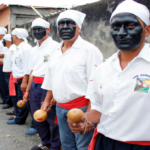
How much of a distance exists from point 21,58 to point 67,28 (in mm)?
2499

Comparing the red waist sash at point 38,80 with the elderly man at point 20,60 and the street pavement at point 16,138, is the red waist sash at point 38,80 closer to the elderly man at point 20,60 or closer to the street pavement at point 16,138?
the elderly man at point 20,60

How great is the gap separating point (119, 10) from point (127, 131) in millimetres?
953

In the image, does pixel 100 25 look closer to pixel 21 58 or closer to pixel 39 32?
pixel 39 32

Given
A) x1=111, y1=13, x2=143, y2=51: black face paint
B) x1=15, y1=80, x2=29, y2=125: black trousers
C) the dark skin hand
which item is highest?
x1=111, y1=13, x2=143, y2=51: black face paint

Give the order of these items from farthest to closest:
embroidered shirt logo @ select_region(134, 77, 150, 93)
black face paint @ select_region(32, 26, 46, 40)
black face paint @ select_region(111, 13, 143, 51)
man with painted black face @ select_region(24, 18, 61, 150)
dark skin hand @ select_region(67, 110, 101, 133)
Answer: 1. black face paint @ select_region(32, 26, 46, 40)
2. man with painted black face @ select_region(24, 18, 61, 150)
3. dark skin hand @ select_region(67, 110, 101, 133)
4. black face paint @ select_region(111, 13, 143, 51)
5. embroidered shirt logo @ select_region(134, 77, 150, 93)

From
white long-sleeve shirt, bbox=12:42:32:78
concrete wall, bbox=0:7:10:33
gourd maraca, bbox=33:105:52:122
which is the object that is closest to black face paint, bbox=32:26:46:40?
white long-sleeve shirt, bbox=12:42:32:78

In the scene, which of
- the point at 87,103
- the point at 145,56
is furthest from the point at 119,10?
the point at 87,103

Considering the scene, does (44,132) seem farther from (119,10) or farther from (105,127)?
(119,10)

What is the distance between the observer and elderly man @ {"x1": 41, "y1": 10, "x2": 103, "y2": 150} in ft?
8.09

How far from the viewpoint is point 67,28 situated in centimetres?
262

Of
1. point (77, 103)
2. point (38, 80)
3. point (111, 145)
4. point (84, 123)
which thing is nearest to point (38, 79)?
point (38, 80)

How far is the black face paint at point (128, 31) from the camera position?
1525mm

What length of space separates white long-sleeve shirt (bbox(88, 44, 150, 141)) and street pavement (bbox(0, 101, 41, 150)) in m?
2.94

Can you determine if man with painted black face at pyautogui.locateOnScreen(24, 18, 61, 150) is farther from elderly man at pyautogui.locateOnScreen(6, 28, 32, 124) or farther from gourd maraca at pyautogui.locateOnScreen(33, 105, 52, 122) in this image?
elderly man at pyautogui.locateOnScreen(6, 28, 32, 124)
